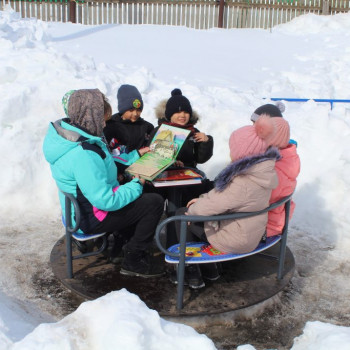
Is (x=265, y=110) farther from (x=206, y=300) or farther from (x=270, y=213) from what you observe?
(x=206, y=300)

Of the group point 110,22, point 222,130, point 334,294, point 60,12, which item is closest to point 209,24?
point 110,22

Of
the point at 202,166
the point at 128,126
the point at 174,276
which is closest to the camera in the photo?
the point at 174,276

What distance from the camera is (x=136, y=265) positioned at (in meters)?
3.92

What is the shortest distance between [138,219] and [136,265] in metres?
0.42

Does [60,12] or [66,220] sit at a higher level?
[60,12]

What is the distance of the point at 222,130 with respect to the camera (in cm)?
684

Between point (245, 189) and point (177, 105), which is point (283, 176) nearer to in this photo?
point (245, 189)

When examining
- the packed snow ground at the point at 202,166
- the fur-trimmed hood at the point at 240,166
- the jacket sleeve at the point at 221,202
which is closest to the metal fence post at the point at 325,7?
the packed snow ground at the point at 202,166

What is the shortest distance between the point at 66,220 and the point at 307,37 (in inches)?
438

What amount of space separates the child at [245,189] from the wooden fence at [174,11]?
11.4 m

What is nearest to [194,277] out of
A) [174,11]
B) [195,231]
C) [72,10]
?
[195,231]

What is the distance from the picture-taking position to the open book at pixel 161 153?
12.3 ft

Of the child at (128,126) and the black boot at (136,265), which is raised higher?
the child at (128,126)

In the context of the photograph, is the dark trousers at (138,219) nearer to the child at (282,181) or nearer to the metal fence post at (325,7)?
the child at (282,181)
